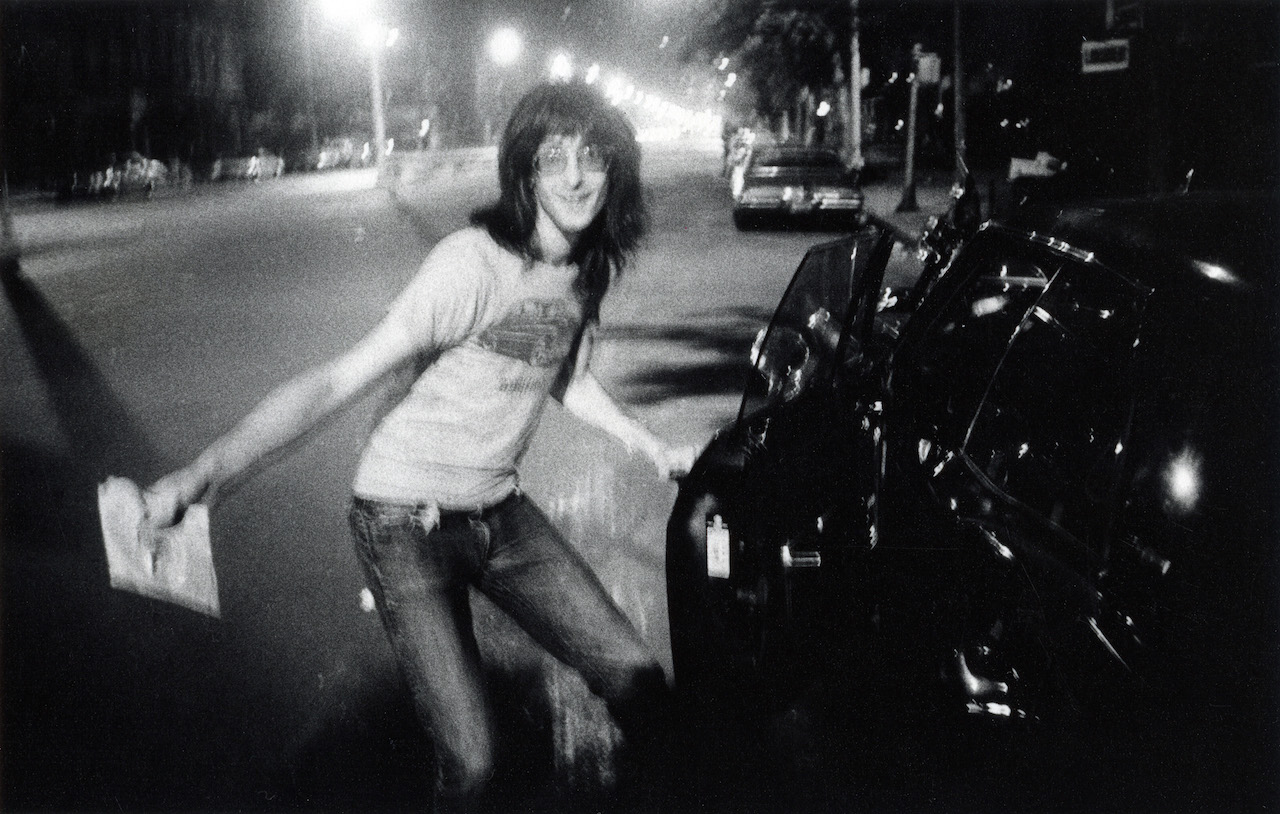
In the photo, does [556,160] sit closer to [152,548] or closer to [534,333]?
[534,333]

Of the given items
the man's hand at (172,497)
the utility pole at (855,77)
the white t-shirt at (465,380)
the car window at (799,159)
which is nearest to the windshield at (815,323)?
the white t-shirt at (465,380)

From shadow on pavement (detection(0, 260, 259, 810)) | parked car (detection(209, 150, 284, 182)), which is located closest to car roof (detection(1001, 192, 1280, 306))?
shadow on pavement (detection(0, 260, 259, 810))

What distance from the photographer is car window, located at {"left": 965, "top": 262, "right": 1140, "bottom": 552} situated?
2406 millimetres

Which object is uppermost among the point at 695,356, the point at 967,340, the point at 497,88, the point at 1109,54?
the point at 497,88

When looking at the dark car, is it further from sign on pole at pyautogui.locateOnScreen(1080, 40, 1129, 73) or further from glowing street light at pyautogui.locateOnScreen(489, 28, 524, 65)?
glowing street light at pyautogui.locateOnScreen(489, 28, 524, 65)

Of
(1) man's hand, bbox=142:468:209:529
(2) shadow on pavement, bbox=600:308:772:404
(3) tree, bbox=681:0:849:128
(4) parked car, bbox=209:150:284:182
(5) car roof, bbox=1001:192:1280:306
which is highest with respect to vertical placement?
(3) tree, bbox=681:0:849:128

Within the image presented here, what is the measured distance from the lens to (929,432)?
3.15m

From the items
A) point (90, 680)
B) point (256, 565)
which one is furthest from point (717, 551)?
point (256, 565)

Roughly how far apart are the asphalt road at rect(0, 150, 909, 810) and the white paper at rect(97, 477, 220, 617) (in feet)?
2.17

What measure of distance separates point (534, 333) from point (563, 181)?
0.34 meters

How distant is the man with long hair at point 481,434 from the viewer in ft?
8.66

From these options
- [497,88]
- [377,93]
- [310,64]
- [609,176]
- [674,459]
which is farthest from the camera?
[497,88]

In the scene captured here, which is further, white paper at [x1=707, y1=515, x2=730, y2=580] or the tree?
the tree

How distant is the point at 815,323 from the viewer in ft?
12.1
